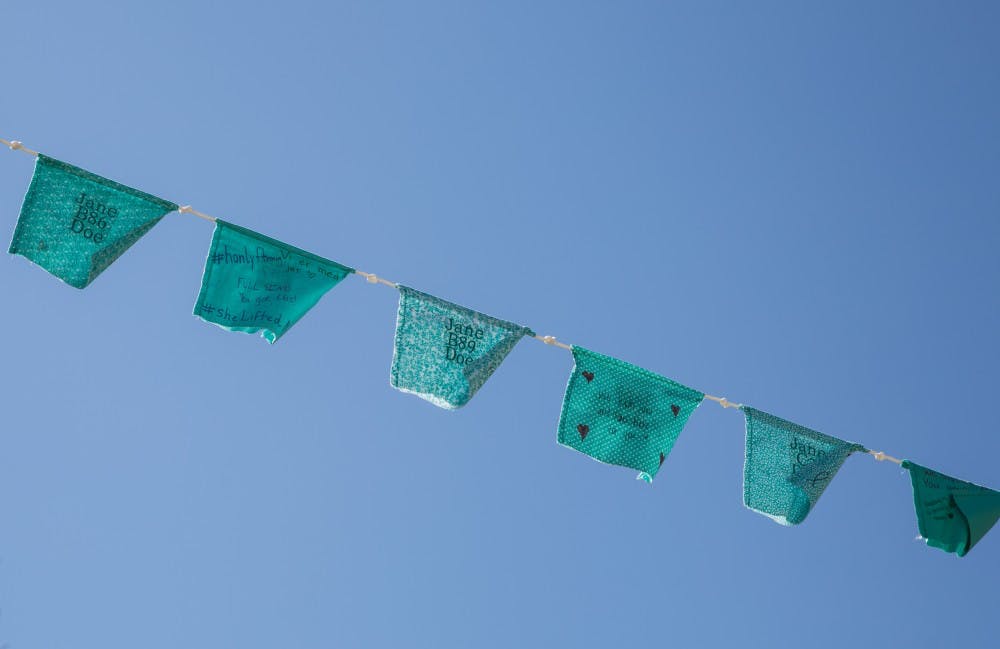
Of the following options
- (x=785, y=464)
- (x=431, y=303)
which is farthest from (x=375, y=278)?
(x=785, y=464)

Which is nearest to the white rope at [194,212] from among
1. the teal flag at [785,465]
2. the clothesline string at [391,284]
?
the clothesline string at [391,284]

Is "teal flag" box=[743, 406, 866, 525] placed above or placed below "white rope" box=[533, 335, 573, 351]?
below

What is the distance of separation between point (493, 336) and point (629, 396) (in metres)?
0.74

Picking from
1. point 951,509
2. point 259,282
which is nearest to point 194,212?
point 259,282

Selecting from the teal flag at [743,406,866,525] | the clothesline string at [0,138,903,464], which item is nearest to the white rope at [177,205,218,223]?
the clothesline string at [0,138,903,464]

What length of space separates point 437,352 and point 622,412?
96 cm

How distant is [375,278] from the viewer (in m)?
5.02

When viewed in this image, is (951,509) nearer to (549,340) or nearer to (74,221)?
(549,340)

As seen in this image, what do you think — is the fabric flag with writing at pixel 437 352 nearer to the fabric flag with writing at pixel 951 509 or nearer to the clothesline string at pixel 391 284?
the clothesline string at pixel 391 284

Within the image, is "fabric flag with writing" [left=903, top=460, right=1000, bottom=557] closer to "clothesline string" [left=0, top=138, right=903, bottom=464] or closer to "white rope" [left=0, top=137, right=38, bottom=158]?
"clothesline string" [left=0, top=138, right=903, bottom=464]

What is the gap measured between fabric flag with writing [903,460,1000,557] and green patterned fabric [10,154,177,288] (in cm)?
400

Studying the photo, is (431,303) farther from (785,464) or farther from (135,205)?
(785,464)

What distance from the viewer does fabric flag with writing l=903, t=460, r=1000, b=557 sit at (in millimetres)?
5711

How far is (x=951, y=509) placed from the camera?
5.80 metres
